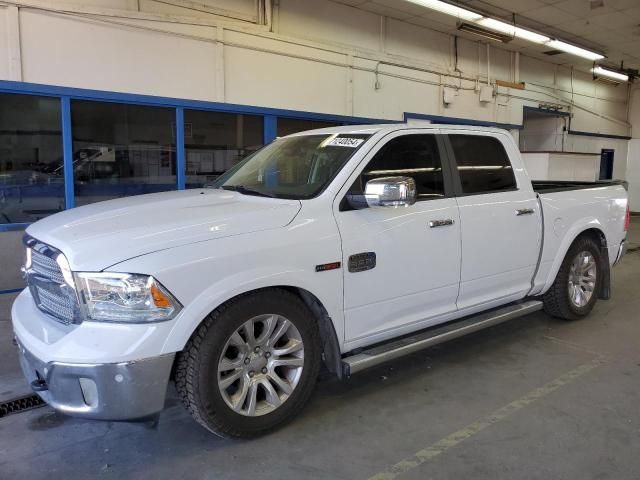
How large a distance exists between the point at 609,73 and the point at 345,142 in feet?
47.6

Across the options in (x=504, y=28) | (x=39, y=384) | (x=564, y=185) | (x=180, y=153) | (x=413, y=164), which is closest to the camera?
(x=39, y=384)

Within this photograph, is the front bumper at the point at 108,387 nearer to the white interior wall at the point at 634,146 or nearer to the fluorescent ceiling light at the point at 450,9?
the fluorescent ceiling light at the point at 450,9

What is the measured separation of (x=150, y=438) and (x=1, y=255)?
4.55 meters

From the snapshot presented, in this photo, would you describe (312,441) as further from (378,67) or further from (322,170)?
(378,67)

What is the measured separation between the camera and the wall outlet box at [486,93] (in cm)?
1227

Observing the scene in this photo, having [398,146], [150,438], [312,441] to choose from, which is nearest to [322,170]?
[398,146]

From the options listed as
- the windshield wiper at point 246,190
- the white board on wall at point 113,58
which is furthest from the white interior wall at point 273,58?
the windshield wiper at point 246,190

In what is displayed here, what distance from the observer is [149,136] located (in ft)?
25.1

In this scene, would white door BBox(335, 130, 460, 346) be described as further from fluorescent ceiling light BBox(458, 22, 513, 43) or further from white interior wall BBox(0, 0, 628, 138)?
fluorescent ceiling light BBox(458, 22, 513, 43)

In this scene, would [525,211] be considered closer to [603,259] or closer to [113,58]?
[603,259]

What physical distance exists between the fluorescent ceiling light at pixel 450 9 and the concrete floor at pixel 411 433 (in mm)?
6604

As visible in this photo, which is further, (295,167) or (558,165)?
(558,165)

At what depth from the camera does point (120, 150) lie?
24.5 feet

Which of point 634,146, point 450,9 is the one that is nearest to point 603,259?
point 450,9
